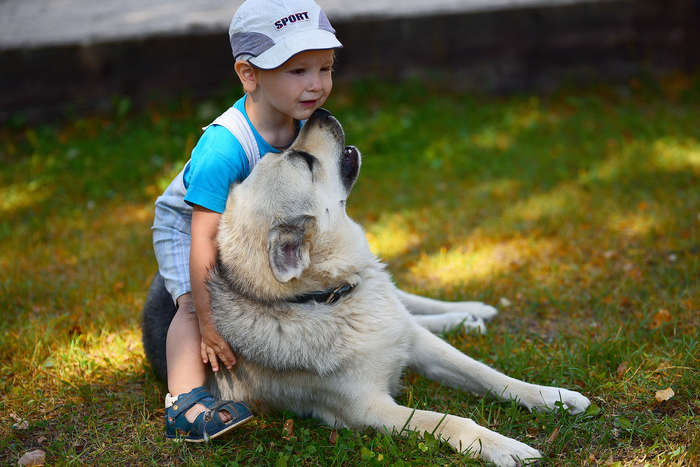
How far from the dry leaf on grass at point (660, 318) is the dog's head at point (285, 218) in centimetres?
183

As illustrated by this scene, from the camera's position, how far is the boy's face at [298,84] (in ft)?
9.57

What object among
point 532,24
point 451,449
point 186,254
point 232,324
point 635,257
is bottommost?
point 451,449

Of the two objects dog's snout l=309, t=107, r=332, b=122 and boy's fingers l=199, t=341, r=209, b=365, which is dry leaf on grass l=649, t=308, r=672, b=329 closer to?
dog's snout l=309, t=107, r=332, b=122

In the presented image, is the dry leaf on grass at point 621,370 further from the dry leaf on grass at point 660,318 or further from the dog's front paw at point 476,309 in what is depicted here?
the dog's front paw at point 476,309

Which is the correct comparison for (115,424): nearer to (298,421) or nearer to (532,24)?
(298,421)

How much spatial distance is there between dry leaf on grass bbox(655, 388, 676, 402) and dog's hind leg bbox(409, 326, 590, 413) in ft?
1.03

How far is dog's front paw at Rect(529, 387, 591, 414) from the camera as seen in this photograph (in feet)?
9.01

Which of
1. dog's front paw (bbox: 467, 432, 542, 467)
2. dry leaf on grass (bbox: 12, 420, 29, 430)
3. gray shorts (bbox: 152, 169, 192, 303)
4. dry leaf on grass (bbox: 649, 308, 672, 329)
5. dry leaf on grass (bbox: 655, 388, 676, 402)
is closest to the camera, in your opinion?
dog's front paw (bbox: 467, 432, 542, 467)

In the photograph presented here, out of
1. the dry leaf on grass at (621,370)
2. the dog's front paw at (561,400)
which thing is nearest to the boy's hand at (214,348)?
the dog's front paw at (561,400)

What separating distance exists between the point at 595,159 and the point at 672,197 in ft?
3.50

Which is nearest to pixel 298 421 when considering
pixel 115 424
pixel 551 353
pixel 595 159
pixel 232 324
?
pixel 232 324

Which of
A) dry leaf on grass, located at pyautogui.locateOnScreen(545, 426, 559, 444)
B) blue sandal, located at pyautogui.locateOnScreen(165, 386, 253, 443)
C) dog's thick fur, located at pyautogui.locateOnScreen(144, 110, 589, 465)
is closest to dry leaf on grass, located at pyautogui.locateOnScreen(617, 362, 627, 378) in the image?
dog's thick fur, located at pyautogui.locateOnScreen(144, 110, 589, 465)

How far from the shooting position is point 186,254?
10.2 feet

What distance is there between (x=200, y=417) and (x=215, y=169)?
1.16 meters
